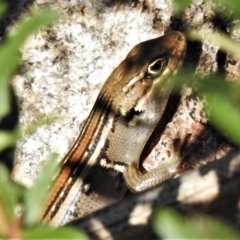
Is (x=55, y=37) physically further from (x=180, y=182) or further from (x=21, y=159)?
(x=180, y=182)

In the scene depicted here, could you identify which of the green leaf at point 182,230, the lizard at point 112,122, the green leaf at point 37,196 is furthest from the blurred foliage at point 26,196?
the lizard at point 112,122

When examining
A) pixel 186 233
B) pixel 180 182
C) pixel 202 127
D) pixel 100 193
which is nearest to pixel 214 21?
pixel 202 127

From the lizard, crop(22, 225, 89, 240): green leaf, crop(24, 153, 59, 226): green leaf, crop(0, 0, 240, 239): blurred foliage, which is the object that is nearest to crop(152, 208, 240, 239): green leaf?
crop(0, 0, 240, 239): blurred foliage

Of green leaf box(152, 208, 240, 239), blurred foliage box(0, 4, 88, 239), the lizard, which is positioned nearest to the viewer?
green leaf box(152, 208, 240, 239)

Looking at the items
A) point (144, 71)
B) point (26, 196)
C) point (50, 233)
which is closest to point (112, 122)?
point (144, 71)

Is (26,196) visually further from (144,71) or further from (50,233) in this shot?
(144,71)

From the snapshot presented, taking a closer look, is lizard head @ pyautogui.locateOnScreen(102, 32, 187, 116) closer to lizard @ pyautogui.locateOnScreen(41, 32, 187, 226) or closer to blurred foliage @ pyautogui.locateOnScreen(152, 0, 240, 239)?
lizard @ pyautogui.locateOnScreen(41, 32, 187, 226)
